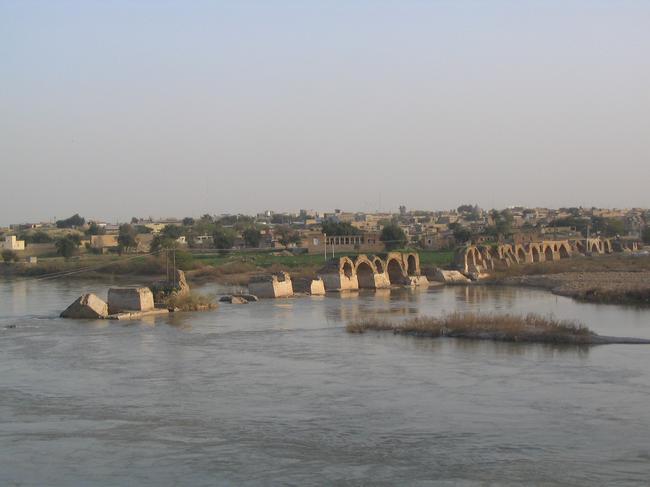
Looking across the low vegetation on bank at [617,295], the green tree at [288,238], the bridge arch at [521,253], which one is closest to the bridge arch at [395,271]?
the low vegetation on bank at [617,295]

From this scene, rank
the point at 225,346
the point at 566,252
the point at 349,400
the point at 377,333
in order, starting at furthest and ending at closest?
the point at 566,252, the point at 377,333, the point at 225,346, the point at 349,400

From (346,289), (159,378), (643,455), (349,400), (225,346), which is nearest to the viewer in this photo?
(643,455)

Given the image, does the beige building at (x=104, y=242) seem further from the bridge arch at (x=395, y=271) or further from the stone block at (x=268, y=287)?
the stone block at (x=268, y=287)

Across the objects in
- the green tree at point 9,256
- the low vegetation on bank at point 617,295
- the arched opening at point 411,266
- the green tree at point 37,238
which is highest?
the green tree at point 37,238

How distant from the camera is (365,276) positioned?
1623 inches

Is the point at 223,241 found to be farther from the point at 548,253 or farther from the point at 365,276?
the point at 365,276

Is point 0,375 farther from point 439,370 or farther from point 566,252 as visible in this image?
point 566,252

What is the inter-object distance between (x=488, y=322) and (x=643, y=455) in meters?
10.3

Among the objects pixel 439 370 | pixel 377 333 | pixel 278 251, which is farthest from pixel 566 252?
pixel 439 370

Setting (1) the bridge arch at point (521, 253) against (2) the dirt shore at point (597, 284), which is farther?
(1) the bridge arch at point (521, 253)

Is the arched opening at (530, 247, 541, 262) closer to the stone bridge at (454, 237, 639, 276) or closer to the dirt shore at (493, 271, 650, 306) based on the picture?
the stone bridge at (454, 237, 639, 276)

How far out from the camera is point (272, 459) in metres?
11.0

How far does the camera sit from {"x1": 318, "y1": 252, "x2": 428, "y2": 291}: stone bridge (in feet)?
127

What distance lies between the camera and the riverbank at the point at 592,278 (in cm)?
3159
